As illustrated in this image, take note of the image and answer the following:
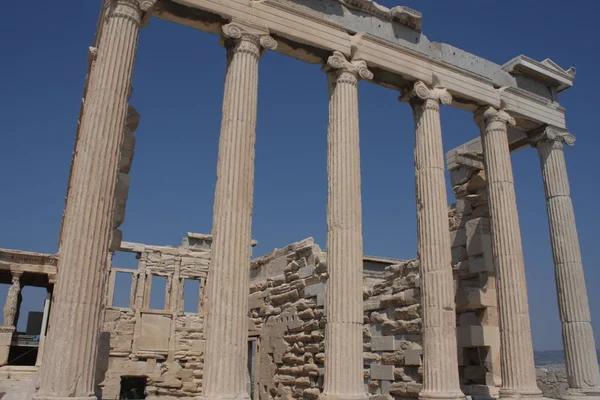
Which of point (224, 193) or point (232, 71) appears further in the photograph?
point (232, 71)

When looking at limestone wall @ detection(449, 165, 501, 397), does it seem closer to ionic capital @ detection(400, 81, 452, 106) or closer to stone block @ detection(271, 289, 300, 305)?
ionic capital @ detection(400, 81, 452, 106)

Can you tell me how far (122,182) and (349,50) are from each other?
21.1 ft

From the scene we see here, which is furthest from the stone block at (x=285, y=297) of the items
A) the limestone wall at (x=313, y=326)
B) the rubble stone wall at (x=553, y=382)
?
the rubble stone wall at (x=553, y=382)

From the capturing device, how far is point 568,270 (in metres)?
15.8

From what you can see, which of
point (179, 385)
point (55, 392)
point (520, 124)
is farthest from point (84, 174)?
point (179, 385)

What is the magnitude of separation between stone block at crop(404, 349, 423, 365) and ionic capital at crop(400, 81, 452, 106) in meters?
6.76

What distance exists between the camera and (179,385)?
23938 mm

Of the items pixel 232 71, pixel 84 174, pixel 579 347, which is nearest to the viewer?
pixel 84 174

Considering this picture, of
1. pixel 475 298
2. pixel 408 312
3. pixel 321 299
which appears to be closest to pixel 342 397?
pixel 408 312

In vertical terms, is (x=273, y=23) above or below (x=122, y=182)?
above

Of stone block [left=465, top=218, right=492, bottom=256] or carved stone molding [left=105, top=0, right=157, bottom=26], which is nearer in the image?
carved stone molding [left=105, top=0, right=157, bottom=26]

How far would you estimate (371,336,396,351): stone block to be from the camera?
1531 cm

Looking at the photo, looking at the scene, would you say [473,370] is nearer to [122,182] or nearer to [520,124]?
[520,124]

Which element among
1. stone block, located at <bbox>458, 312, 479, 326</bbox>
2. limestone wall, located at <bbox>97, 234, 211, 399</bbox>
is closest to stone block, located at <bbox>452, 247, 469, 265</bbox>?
stone block, located at <bbox>458, 312, 479, 326</bbox>
